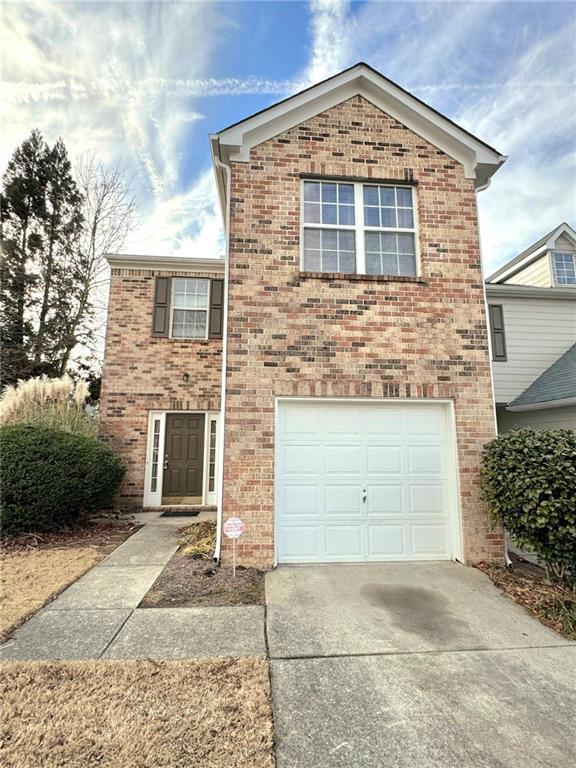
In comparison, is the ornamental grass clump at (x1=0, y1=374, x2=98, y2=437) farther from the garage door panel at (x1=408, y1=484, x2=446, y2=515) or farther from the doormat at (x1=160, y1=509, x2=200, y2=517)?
the garage door panel at (x1=408, y1=484, x2=446, y2=515)

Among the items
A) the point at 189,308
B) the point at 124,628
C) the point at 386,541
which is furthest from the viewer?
the point at 189,308

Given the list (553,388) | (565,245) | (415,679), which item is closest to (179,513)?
(415,679)

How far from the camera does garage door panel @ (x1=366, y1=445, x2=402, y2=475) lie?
18.7 feet

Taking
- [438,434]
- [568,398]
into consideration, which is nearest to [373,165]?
[438,434]

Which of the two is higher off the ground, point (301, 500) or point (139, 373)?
point (139, 373)

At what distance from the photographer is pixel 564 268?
11.3 metres

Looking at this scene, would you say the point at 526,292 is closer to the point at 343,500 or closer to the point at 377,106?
the point at 377,106

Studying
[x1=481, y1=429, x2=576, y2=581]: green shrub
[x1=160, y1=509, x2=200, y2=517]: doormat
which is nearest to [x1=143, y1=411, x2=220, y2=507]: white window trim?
[x1=160, y1=509, x2=200, y2=517]: doormat

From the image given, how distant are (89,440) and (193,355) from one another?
3.24 metres

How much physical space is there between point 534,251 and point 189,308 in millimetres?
10662

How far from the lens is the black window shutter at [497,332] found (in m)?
9.77

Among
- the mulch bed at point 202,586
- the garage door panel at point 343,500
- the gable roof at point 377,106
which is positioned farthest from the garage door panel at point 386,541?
the gable roof at point 377,106

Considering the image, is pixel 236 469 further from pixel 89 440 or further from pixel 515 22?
pixel 515 22

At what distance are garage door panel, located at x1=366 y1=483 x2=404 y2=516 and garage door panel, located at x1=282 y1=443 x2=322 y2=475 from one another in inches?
34.0
